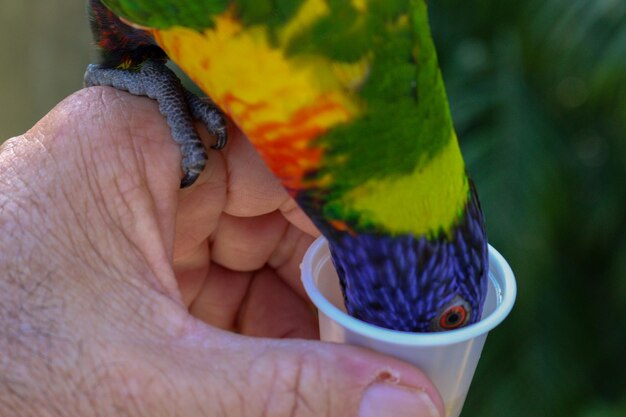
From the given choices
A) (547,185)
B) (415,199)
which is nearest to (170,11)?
(415,199)

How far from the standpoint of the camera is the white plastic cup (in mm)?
772

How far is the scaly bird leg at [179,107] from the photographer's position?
0.98 meters

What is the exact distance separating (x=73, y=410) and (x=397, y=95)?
0.52 metres

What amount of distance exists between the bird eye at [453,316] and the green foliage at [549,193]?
793 mm

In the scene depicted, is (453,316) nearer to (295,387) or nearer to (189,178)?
(295,387)

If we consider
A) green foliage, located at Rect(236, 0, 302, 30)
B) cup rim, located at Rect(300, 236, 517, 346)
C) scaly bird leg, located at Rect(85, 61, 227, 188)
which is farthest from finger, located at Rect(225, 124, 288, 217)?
green foliage, located at Rect(236, 0, 302, 30)

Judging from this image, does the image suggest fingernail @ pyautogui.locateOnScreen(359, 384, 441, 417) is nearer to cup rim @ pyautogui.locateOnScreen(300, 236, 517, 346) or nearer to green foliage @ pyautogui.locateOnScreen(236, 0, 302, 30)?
cup rim @ pyautogui.locateOnScreen(300, 236, 517, 346)

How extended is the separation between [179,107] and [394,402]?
1.81 feet

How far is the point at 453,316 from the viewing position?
0.86 m

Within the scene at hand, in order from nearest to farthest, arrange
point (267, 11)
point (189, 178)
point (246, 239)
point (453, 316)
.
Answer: point (267, 11) < point (453, 316) < point (189, 178) < point (246, 239)

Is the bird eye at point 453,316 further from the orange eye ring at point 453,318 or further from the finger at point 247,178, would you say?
the finger at point 247,178

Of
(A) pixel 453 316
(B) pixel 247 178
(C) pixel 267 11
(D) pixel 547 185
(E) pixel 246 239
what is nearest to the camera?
(C) pixel 267 11

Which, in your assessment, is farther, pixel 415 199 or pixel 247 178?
pixel 247 178

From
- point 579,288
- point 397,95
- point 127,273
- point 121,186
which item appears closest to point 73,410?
point 127,273
